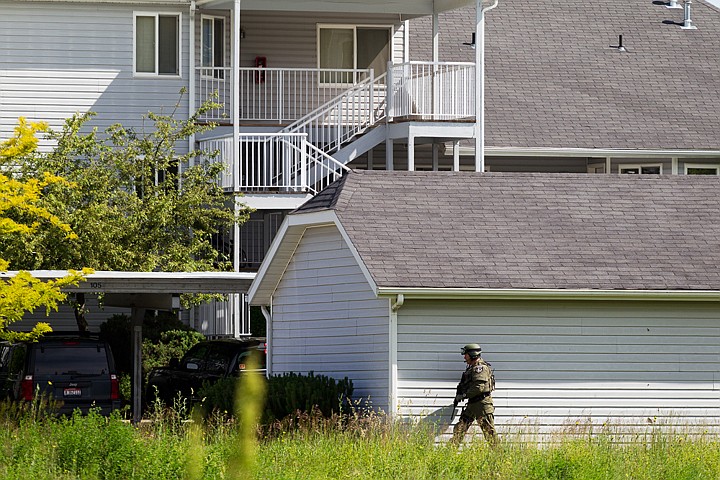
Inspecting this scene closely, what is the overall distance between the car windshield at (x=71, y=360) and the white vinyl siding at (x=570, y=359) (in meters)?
5.85

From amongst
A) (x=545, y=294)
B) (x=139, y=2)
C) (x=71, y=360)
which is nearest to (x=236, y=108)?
(x=139, y=2)

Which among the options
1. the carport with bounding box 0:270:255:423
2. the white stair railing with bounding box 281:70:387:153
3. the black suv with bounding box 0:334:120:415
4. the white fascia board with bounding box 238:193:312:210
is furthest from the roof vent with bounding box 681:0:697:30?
the black suv with bounding box 0:334:120:415

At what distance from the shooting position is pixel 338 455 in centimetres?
1345

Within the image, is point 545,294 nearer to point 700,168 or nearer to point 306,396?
point 306,396

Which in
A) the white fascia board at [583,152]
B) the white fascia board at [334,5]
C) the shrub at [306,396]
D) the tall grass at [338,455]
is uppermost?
the white fascia board at [334,5]

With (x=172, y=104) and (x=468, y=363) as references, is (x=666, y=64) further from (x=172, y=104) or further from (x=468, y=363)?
(x=468, y=363)

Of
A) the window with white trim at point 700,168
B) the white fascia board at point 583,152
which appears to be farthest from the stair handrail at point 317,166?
the window with white trim at point 700,168

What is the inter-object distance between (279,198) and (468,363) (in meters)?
12.0

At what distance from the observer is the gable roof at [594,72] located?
101 feet

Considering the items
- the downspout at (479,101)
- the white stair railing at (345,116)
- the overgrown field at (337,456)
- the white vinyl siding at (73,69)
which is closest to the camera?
the overgrown field at (337,456)

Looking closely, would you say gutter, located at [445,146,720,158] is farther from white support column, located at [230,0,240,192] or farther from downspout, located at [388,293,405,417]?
downspout, located at [388,293,405,417]

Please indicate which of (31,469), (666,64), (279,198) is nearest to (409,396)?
(31,469)

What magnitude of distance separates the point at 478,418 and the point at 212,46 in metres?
16.5

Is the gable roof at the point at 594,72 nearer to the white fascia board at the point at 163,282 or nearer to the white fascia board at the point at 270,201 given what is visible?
the white fascia board at the point at 270,201
